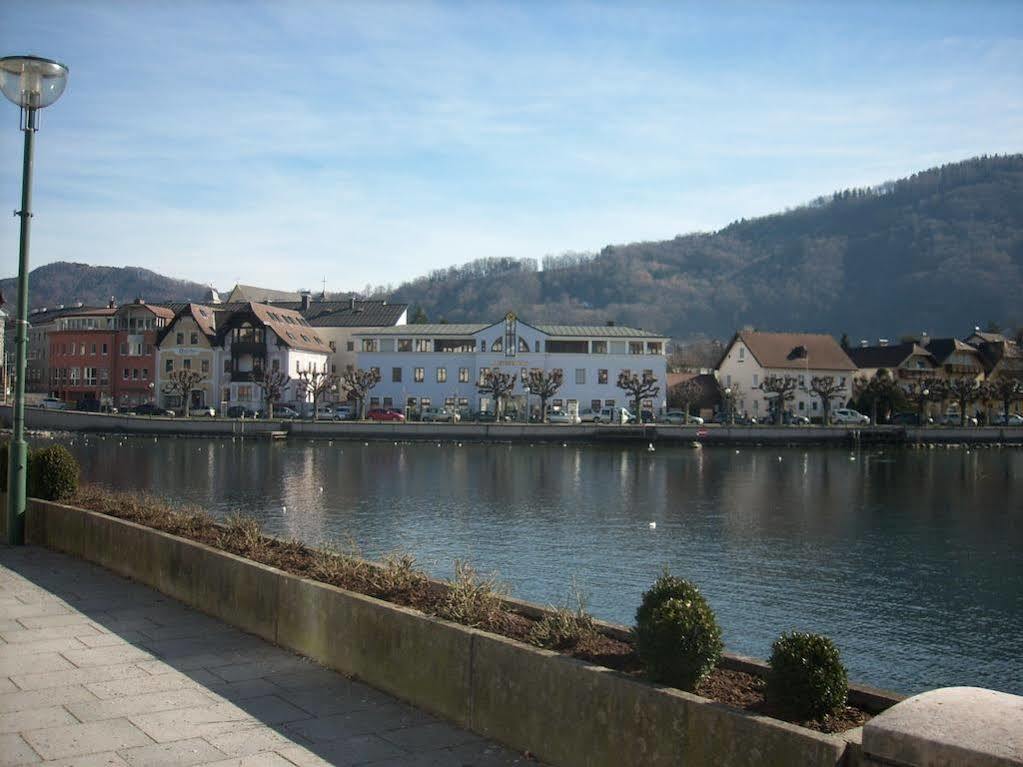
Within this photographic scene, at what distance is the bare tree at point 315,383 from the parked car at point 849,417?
51.7 m

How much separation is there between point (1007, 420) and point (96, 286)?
6100 inches

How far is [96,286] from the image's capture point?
17788 cm

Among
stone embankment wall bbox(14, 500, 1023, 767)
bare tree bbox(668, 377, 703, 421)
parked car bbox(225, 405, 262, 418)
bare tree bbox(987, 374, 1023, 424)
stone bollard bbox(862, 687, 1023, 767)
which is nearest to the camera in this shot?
stone bollard bbox(862, 687, 1023, 767)

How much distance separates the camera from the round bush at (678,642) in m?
6.23

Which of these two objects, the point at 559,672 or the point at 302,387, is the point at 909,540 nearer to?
the point at 559,672

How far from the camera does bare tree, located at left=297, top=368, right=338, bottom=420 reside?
90.9 meters

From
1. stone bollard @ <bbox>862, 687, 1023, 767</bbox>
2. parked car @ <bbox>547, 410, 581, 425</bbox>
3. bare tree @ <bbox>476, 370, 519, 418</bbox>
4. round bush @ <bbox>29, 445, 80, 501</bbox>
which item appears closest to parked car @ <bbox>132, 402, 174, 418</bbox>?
bare tree @ <bbox>476, 370, 519, 418</bbox>

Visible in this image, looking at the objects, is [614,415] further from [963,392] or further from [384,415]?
[963,392]

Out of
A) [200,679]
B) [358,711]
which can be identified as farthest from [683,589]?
[200,679]

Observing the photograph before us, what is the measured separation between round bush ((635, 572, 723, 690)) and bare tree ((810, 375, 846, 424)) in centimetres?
8909

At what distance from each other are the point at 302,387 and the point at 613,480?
5152cm

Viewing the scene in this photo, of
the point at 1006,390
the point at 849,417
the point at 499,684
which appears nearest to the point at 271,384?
the point at 849,417

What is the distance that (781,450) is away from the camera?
80.6m

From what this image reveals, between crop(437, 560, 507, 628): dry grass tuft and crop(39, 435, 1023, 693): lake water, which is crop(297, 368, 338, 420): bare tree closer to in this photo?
crop(39, 435, 1023, 693): lake water
